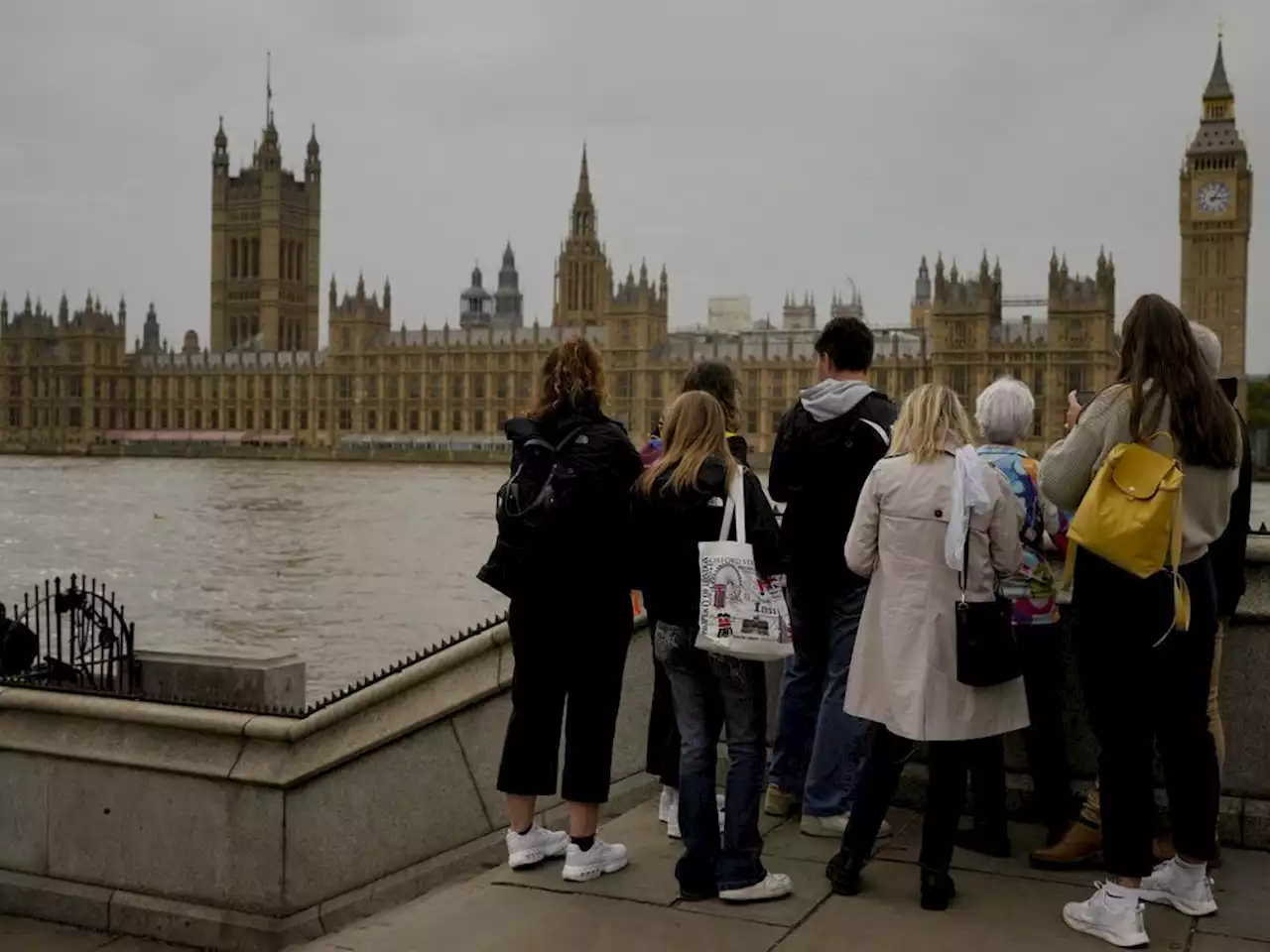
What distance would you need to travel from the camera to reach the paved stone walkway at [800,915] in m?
3.36

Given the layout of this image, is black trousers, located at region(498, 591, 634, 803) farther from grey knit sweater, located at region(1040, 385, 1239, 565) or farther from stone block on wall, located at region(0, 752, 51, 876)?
stone block on wall, located at region(0, 752, 51, 876)

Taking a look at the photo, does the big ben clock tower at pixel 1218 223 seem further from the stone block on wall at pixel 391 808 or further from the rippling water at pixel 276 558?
the stone block on wall at pixel 391 808

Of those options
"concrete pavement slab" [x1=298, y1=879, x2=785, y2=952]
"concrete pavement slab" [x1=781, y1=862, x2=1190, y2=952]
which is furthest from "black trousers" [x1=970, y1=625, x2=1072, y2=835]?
"concrete pavement slab" [x1=298, y1=879, x2=785, y2=952]

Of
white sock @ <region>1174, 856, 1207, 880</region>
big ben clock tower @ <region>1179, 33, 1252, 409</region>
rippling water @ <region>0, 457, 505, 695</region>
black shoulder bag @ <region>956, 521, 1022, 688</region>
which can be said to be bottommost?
rippling water @ <region>0, 457, 505, 695</region>

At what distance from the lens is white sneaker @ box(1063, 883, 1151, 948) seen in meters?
3.28

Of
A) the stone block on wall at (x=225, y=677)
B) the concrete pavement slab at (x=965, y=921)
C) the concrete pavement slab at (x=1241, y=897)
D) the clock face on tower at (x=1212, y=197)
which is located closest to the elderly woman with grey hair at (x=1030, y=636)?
the concrete pavement slab at (x=965, y=921)

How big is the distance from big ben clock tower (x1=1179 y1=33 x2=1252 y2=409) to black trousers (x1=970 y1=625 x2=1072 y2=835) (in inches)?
2747

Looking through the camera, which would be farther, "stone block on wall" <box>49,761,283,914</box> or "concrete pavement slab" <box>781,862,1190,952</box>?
"stone block on wall" <box>49,761,283,914</box>

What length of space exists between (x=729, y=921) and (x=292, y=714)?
6.98ft

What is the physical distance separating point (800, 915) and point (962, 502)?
43.4 inches

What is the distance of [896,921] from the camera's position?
136 inches

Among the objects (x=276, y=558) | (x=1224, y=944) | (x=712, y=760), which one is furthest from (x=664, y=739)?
(x=276, y=558)

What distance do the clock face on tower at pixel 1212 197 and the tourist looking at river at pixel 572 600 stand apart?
247ft

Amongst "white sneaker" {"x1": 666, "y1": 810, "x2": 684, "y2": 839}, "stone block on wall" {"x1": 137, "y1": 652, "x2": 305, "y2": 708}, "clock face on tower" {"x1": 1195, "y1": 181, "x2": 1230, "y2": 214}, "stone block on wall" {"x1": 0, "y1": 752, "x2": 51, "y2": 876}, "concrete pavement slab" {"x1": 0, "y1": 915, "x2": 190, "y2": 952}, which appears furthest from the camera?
"clock face on tower" {"x1": 1195, "y1": 181, "x2": 1230, "y2": 214}
